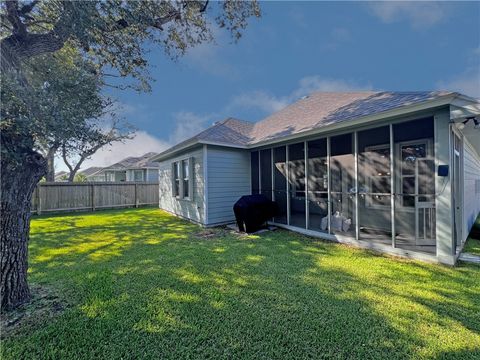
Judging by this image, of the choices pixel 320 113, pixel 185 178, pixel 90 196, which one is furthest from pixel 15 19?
pixel 90 196

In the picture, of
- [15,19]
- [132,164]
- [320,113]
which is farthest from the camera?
[132,164]

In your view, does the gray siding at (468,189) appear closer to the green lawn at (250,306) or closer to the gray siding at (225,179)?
the green lawn at (250,306)

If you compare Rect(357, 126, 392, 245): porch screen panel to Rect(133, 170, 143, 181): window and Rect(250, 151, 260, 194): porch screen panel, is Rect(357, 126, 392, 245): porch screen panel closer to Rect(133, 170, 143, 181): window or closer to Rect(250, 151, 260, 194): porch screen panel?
Rect(250, 151, 260, 194): porch screen panel

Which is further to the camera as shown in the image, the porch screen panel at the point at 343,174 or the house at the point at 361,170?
the porch screen panel at the point at 343,174

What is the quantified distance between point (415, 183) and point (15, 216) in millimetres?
8362

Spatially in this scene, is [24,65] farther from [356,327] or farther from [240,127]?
[240,127]

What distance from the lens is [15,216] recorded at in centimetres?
276

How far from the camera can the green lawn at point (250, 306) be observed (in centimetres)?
214

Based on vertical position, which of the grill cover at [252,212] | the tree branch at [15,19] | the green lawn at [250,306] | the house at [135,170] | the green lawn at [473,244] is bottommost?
the green lawn at [473,244]

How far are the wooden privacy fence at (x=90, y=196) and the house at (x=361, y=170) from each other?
575cm

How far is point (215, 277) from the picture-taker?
3732mm

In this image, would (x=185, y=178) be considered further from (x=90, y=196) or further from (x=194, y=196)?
(x=90, y=196)

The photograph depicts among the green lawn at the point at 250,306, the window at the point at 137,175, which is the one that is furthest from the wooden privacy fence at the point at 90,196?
the window at the point at 137,175

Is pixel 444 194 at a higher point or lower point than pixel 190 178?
lower
